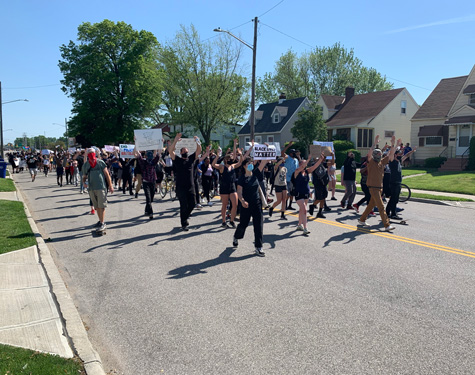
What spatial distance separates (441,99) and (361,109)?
9.16 meters

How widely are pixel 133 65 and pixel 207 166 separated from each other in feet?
105

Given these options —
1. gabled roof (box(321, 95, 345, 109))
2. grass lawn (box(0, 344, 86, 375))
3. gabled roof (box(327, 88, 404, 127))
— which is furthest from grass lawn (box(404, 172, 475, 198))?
gabled roof (box(321, 95, 345, 109))

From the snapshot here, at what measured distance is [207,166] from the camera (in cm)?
1399

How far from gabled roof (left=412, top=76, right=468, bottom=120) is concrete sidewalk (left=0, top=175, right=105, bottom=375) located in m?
34.3

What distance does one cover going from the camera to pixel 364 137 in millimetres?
40500

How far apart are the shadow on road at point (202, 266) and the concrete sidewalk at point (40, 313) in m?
1.72

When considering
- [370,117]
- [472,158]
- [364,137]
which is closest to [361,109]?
[370,117]

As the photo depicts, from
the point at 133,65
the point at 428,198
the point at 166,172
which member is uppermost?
the point at 133,65

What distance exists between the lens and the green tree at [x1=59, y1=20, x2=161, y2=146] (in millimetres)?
→ 40625

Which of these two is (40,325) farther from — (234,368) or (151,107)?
(151,107)

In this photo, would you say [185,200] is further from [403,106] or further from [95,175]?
[403,106]

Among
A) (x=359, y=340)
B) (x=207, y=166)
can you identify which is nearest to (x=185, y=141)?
(x=207, y=166)

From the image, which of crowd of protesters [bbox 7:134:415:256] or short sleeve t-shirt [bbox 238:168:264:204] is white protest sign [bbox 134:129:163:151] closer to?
crowd of protesters [bbox 7:134:415:256]

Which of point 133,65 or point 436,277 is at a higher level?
point 133,65
